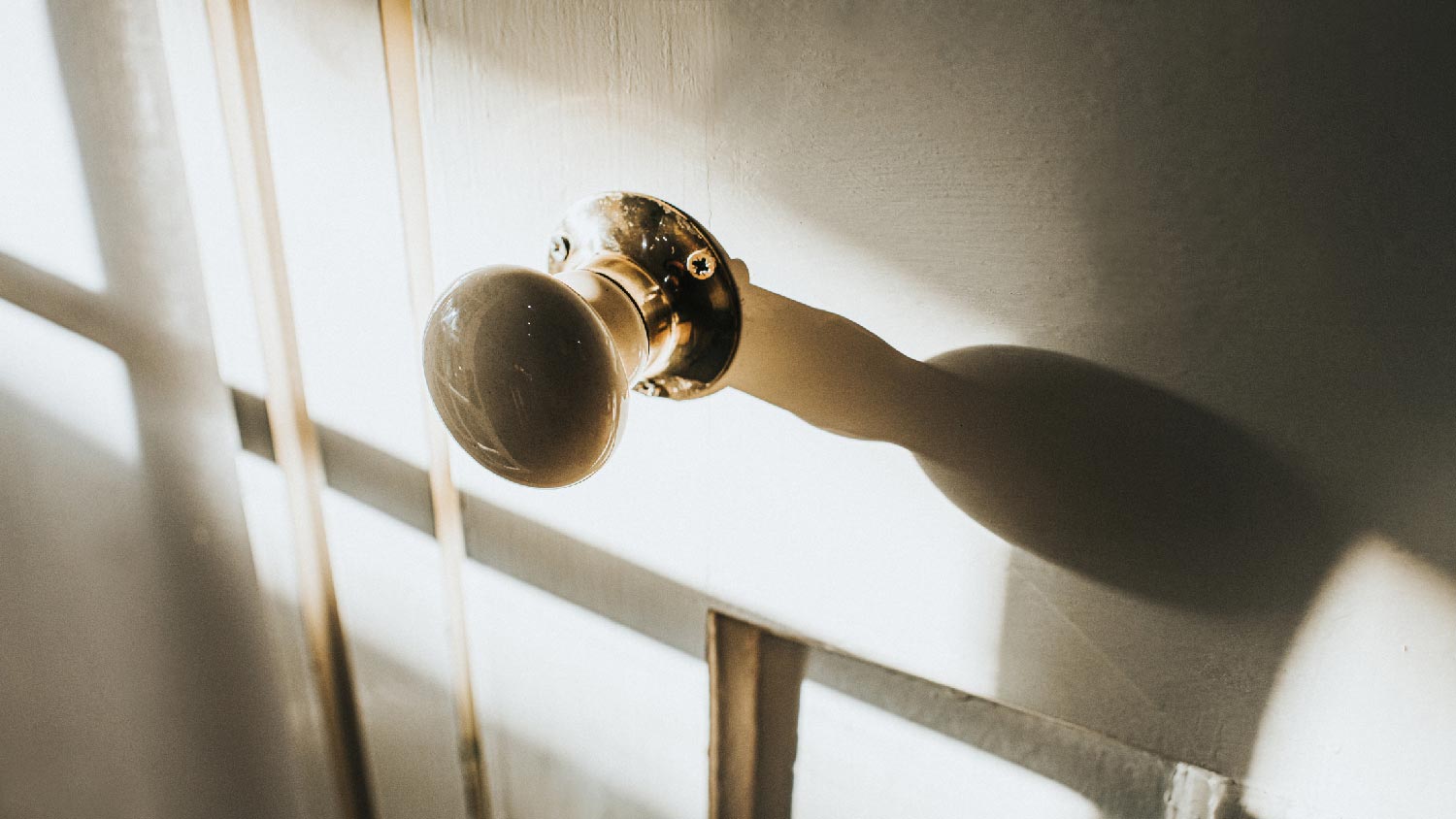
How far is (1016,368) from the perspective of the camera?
10.0 inches

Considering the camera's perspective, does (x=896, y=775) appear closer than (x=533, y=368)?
No

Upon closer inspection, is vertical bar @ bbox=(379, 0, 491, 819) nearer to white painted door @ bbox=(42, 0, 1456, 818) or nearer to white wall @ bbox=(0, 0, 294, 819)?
white painted door @ bbox=(42, 0, 1456, 818)

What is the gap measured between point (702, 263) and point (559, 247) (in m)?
0.06

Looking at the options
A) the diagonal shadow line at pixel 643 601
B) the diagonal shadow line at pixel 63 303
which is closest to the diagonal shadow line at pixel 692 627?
the diagonal shadow line at pixel 643 601

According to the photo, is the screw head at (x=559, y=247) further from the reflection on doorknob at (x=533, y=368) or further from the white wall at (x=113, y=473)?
the white wall at (x=113, y=473)

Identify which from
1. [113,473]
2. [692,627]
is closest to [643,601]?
[692,627]

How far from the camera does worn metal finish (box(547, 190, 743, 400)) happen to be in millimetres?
289

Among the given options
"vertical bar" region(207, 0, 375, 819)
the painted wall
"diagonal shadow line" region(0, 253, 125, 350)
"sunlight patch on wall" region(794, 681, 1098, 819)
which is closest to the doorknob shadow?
the painted wall

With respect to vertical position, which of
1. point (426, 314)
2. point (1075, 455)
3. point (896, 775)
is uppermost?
point (426, 314)

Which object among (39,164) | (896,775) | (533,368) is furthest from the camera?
(39,164)

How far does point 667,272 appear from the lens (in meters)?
0.29

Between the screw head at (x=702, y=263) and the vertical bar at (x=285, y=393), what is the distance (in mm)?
245

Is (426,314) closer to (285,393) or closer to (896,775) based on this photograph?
(285,393)

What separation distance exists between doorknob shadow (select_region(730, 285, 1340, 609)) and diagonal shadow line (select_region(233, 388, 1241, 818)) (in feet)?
0.25
